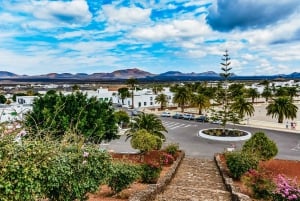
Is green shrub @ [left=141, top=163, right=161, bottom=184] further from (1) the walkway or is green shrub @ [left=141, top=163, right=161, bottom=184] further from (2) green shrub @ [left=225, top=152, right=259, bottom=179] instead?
(2) green shrub @ [left=225, top=152, right=259, bottom=179]

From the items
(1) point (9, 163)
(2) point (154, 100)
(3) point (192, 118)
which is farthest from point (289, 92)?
(1) point (9, 163)

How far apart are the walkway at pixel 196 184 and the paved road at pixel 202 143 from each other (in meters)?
5.81

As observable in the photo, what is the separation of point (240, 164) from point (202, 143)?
1608 centimetres

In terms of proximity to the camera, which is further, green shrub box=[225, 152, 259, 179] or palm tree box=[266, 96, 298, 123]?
palm tree box=[266, 96, 298, 123]

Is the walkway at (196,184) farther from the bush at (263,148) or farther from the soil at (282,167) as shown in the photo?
the bush at (263,148)

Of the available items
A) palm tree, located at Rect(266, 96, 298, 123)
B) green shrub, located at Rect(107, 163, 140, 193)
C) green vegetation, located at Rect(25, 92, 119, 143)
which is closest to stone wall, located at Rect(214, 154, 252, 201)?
green shrub, located at Rect(107, 163, 140, 193)

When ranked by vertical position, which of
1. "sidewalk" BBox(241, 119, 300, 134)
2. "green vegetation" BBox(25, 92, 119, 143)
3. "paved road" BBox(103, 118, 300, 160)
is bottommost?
"paved road" BBox(103, 118, 300, 160)

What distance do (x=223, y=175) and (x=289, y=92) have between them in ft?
215

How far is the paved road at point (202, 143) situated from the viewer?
1062 inches

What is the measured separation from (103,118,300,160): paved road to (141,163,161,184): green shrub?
895cm

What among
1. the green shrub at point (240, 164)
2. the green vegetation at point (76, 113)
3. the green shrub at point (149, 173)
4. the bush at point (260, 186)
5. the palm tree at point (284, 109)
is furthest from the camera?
the palm tree at point (284, 109)

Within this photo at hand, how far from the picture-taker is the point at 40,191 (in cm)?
633

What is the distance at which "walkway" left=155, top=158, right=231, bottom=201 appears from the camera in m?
10.9

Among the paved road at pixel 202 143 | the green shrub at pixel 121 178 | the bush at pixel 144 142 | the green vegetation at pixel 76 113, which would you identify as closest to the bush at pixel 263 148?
the bush at pixel 144 142
